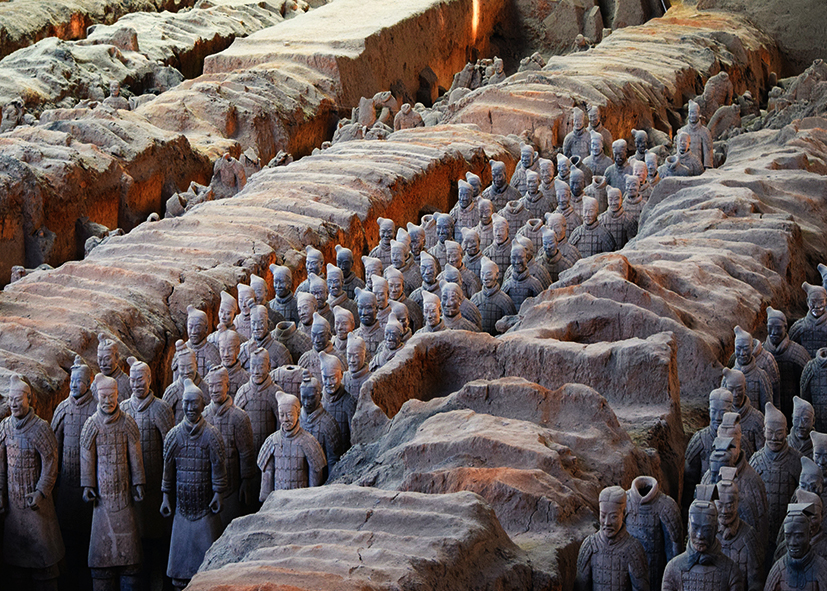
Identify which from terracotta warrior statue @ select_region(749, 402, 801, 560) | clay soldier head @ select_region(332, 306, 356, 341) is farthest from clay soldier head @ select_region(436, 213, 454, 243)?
terracotta warrior statue @ select_region(749, 402, 801, 560)

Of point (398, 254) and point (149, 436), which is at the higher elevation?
point (398, 254)

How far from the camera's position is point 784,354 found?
643cm

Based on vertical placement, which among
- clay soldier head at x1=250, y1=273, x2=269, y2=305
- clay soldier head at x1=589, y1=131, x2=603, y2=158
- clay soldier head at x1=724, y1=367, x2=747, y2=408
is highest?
clay soldier head at x1=724, y1=367, x2=747, y2=408

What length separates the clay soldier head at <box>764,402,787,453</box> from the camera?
5027 mm

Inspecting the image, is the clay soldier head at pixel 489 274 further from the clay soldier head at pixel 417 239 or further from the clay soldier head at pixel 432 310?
the clay soldier head at pixel 417 239

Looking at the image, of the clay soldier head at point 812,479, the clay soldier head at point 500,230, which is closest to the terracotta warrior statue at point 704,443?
the clay soldier head at point 812,479

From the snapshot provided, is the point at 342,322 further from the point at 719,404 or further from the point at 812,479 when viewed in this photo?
the point at 812,479

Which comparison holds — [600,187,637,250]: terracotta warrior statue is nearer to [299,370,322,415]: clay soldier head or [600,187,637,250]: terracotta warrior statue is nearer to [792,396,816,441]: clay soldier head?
[299,370,322,415]: clay soldier head

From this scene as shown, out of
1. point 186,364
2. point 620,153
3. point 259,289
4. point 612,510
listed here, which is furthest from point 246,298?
point 620,153

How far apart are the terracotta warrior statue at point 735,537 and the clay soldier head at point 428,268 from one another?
345 cm

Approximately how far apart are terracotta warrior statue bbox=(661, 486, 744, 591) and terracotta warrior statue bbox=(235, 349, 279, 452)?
109 inches

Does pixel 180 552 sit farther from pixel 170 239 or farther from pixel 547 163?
pixel 547 163

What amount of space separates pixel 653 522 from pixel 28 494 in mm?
3207

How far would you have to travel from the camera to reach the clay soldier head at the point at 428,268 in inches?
302
